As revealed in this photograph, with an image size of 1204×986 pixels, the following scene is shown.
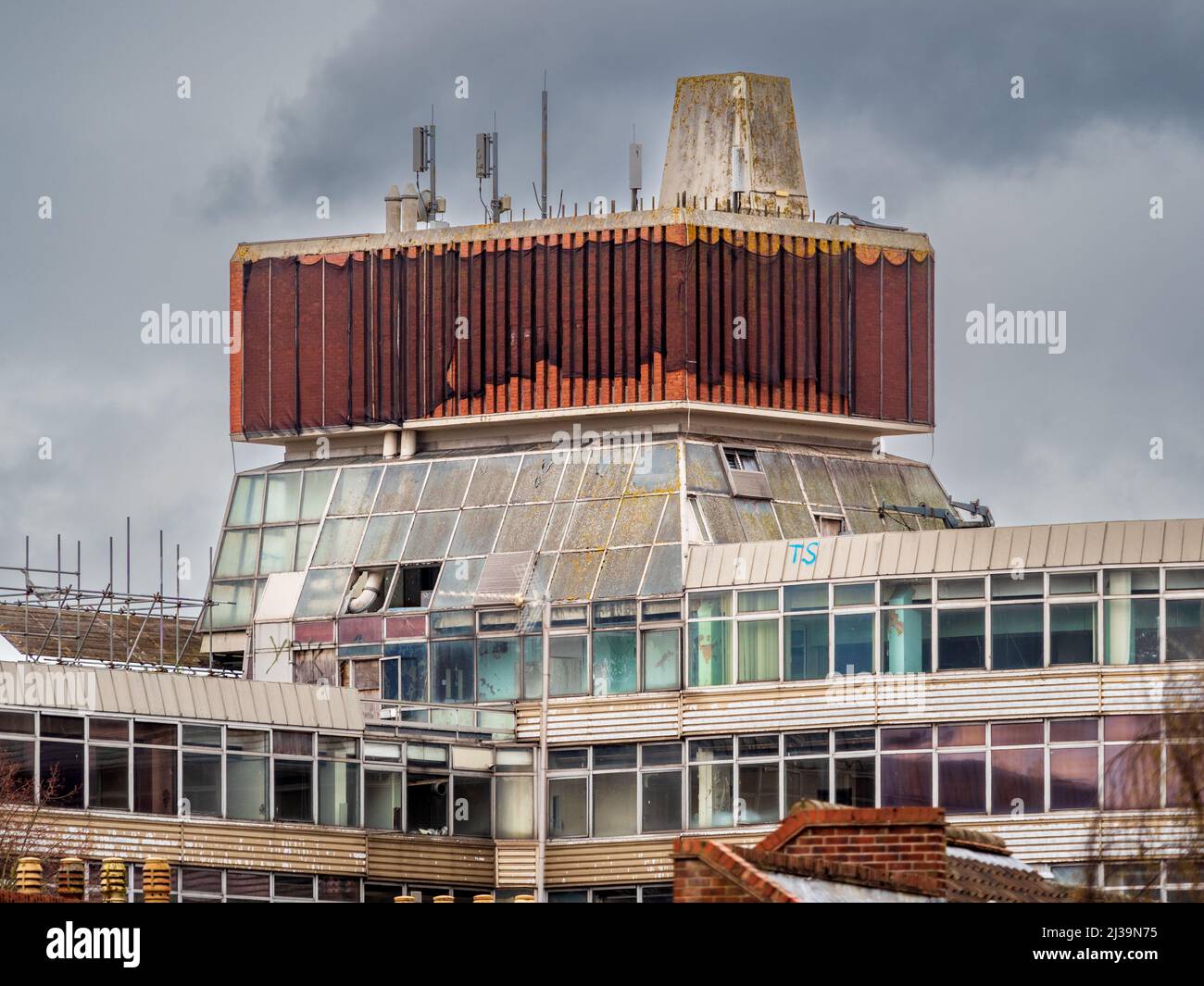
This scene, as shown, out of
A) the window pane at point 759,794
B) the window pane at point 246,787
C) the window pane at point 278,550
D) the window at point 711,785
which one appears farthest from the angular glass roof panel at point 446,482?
the window pane at point 246,787

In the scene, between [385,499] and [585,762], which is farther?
[385,499]

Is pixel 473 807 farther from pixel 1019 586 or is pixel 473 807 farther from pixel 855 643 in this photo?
pixel 1019 586

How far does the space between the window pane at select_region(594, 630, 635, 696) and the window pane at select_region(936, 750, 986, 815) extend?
861 centimetres

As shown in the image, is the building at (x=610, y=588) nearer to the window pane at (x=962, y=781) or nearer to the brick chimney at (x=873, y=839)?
the window pane at (x=962, y=781)

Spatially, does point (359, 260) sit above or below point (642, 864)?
above

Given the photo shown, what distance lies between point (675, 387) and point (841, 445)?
642cm

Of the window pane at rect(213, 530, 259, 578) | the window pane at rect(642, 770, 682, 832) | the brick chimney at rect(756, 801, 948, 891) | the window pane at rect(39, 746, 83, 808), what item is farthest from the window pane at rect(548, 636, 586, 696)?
the brick chimney at rect(756, 801, 948, 891)

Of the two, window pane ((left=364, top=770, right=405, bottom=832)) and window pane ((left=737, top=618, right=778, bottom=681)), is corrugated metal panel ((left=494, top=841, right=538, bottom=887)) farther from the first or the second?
window pane ((left=737, top=618, right=778, bottom=681))

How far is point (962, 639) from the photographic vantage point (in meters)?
68.1

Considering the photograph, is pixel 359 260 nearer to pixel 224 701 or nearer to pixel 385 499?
pixel 385 499

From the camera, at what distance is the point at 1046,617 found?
221 feet

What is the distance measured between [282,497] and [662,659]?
541 inches

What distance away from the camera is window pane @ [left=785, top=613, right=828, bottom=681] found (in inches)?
2749
